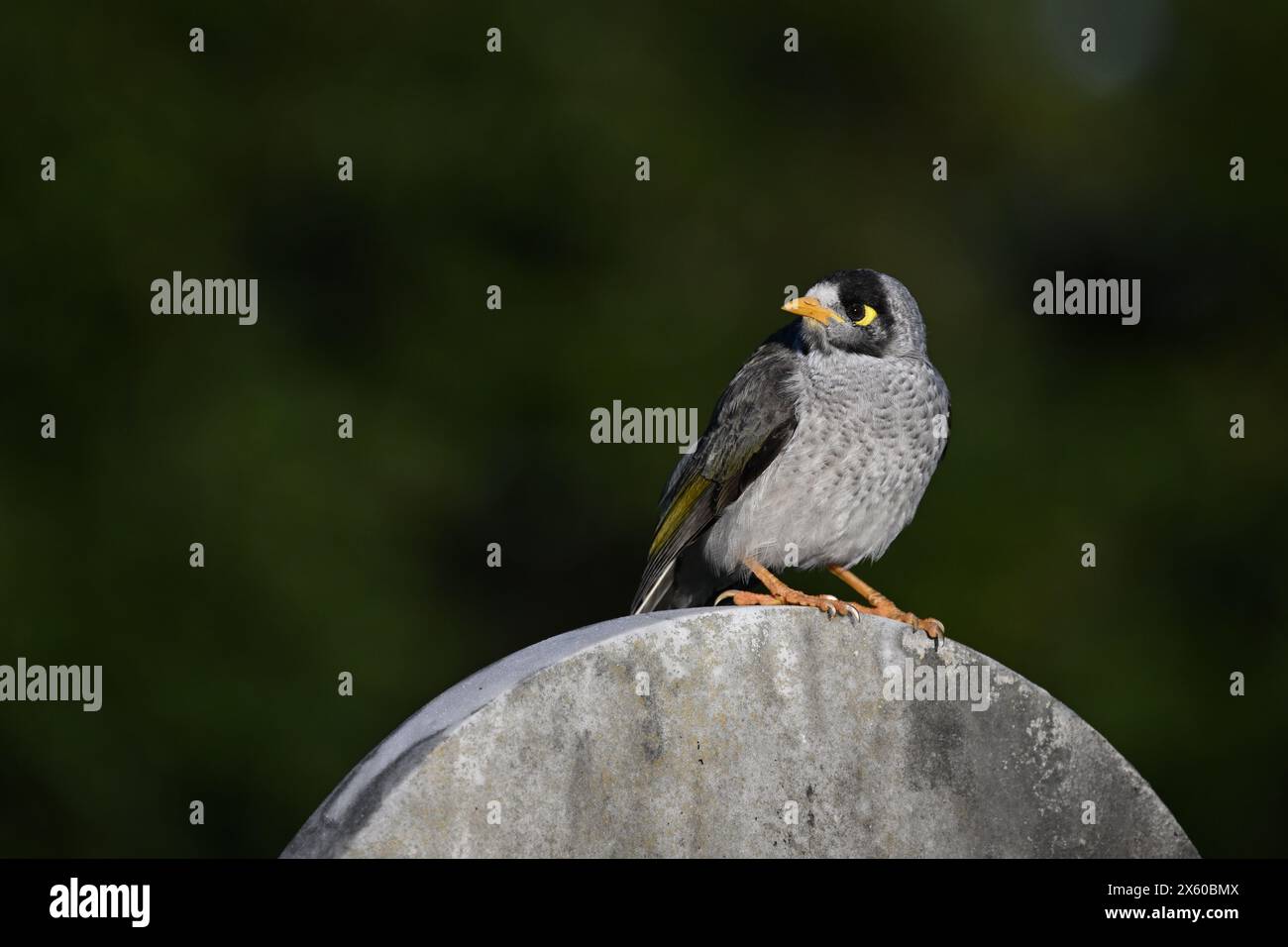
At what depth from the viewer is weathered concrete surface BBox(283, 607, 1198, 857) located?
172 inches

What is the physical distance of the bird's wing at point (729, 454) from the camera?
614 cm

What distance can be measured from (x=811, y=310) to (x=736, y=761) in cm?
195

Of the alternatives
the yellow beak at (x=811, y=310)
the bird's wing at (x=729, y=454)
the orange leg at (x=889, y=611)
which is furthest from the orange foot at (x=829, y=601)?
the yellow beak at (x=811, y=310)

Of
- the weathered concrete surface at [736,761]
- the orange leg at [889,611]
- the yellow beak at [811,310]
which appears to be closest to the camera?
the weathered concrete surface at [736,761]

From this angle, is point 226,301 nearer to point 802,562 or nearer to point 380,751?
point 802,562

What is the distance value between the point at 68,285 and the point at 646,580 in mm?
8502

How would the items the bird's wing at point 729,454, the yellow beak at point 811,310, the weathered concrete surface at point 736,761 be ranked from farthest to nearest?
1. the bird's wing at point 729,454
2. the yellow beak at point 811,310
3. the weathered concrete surface at point 736,761

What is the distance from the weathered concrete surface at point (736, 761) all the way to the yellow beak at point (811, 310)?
4.64ft

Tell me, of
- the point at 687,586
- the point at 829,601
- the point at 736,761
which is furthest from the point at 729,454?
the point at 736,761

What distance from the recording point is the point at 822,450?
6000 millimetres

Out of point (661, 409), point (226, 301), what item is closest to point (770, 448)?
point (661, 409)

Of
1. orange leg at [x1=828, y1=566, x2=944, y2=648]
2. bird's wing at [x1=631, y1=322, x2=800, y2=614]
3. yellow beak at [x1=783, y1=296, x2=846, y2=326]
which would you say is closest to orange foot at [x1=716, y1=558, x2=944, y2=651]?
orange leg at [x1=828, y1=566, x2=944, y2=648]

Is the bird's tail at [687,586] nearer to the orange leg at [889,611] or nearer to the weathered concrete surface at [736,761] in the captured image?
the orange leg at [889,611]

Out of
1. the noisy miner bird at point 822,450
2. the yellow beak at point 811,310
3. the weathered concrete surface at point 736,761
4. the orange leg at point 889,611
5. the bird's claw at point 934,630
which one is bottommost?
the weathered concrete surface at point 736,761
